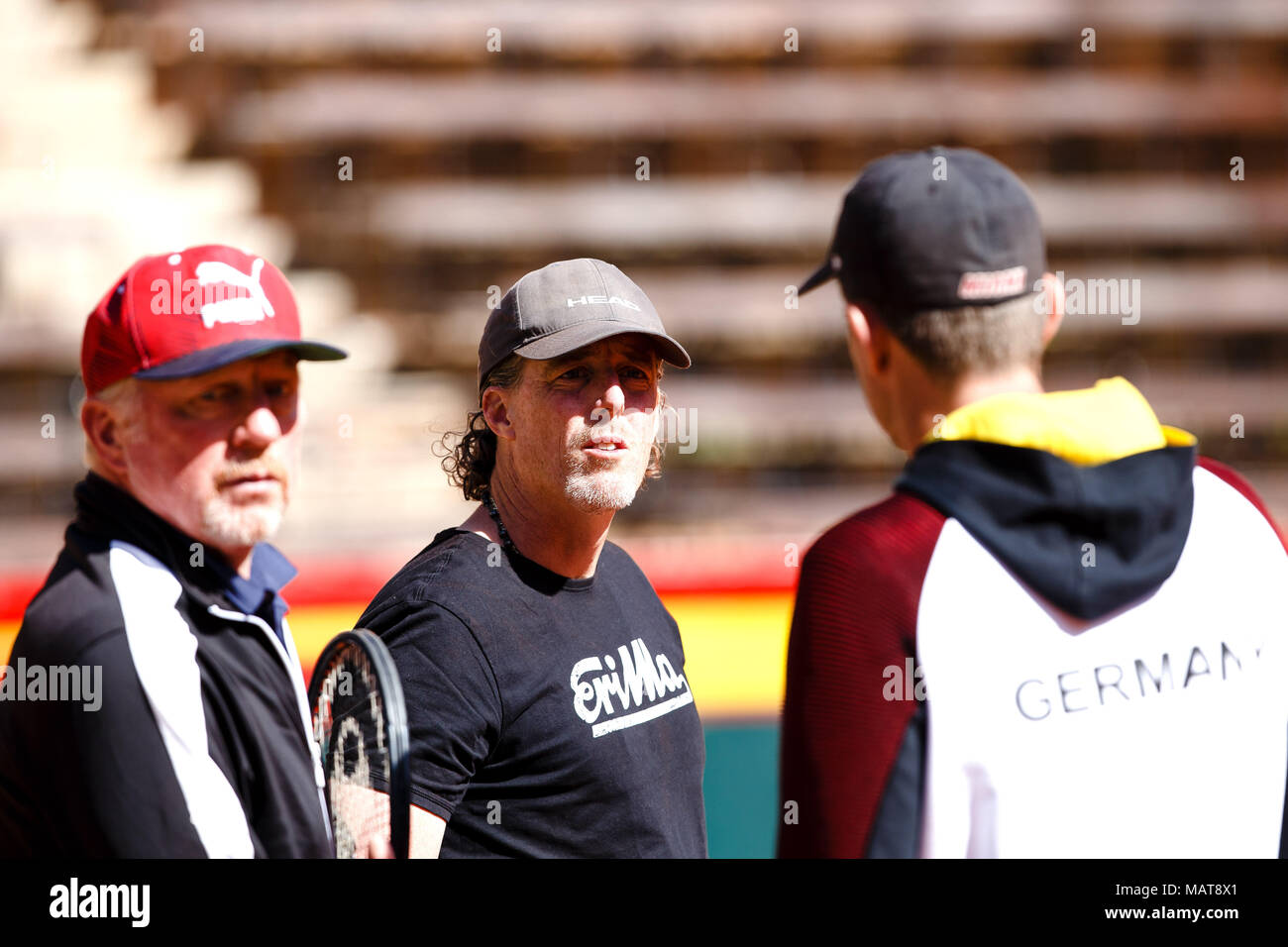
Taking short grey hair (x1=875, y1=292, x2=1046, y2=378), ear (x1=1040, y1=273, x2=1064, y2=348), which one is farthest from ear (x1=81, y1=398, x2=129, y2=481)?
ear (x1=1040, y1=273, x2=1064, y2=348)

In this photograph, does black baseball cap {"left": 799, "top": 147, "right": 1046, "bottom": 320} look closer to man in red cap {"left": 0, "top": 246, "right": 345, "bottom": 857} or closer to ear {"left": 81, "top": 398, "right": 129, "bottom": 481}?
man in red cap {"left": 0, "top": 246, "right": 345, "bottom": 857}

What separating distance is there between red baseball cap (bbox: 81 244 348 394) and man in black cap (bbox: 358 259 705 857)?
417 millimetres

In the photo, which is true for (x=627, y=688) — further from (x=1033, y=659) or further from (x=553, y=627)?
(x=1033, y=659)

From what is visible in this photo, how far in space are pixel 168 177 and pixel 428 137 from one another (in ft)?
4.52

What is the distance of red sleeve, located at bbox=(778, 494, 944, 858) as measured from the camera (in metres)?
1.60

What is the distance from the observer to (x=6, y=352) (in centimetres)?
705

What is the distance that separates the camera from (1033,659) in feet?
5.42

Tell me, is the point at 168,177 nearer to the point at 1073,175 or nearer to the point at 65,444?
the point at 65,444

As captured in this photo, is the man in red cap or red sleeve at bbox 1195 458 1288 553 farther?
red sleeve at bbox 1195 458 1288 553

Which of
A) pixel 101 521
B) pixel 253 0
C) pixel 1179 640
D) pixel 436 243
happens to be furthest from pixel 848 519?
pixel 253 0

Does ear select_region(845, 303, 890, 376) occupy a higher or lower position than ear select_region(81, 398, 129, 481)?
higher

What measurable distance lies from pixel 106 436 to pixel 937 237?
112cm

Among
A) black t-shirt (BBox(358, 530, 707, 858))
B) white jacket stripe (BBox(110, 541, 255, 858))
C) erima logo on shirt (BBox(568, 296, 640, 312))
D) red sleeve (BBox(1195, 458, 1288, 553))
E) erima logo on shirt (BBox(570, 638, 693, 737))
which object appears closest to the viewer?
white jacket stripe (BBox(110, 541, 255, 858))

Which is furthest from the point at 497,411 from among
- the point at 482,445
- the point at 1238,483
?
the point at 1238,483
